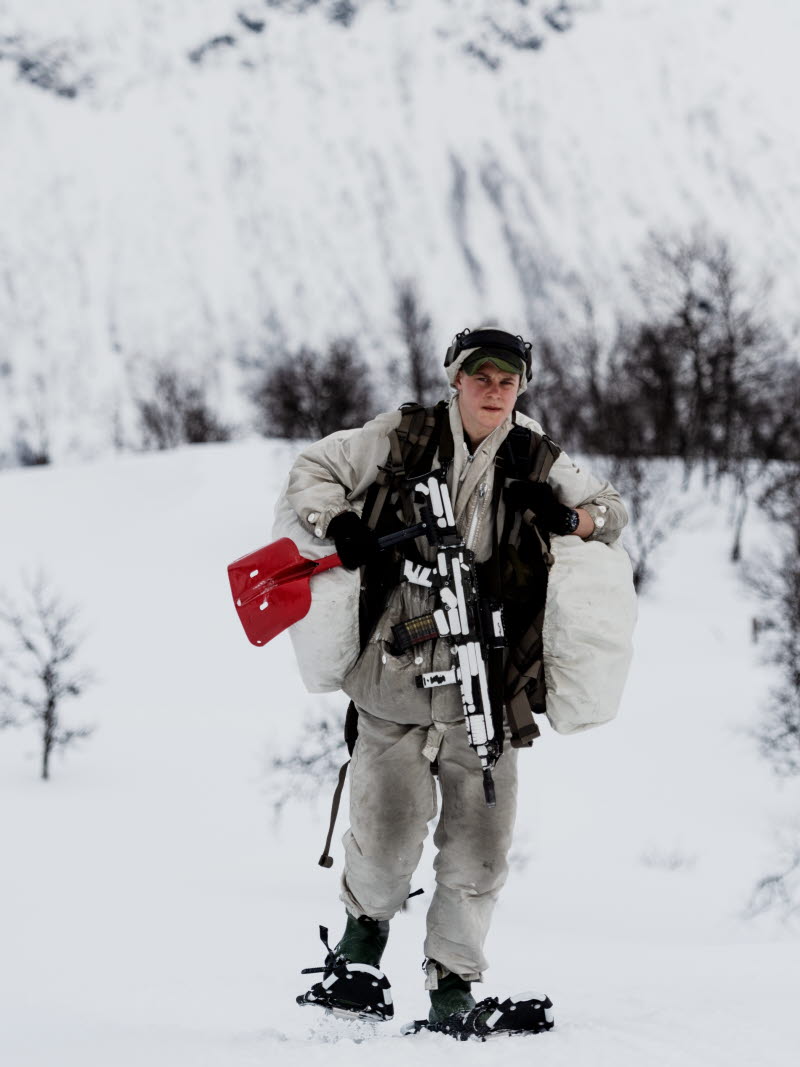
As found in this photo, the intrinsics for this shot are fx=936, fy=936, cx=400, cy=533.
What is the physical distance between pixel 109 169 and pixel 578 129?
48411 millimetres

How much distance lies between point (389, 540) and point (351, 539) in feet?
0.48

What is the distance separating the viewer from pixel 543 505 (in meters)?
3.17

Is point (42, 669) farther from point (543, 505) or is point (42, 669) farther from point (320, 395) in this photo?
point (543, 505)

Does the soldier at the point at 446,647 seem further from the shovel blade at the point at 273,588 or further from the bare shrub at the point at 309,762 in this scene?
the bare shrub at the point at 309,762

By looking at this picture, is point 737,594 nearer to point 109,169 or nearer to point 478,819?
point 478,819

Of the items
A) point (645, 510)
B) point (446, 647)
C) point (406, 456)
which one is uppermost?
point (645, 510)

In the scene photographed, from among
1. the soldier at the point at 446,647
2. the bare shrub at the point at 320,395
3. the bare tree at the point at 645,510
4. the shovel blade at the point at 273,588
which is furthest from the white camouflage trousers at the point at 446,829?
the bare shrub at the point at 320,395

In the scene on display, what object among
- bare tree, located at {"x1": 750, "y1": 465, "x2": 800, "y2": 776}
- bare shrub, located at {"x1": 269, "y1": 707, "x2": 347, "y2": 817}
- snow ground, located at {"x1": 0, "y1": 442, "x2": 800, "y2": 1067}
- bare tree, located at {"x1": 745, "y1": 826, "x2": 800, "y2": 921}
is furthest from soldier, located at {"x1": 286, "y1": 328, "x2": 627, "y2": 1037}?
bare tree, located at {"x1": 750, "y1": 465, "x2": 800, "y2": 776}

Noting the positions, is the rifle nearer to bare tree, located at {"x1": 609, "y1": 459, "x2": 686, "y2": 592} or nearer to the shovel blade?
the shovel blade

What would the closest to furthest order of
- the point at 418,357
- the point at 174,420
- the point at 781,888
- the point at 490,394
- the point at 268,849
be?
the point at 490,394, the point at 781,888, the point at 268,849, the point at 418,357, the point at 174,420

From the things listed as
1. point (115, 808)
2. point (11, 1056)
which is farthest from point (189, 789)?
point (11, 1056)

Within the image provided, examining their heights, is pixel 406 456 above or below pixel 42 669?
above

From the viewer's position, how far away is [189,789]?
22.6m

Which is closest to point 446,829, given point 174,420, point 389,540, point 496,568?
point 496,568
